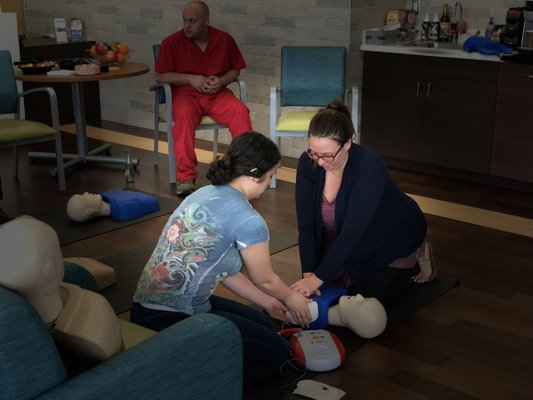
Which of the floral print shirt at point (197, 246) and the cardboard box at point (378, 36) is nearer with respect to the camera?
the floral print shirt at point (197, 246)

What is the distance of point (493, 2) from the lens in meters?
5.44

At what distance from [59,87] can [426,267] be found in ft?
14.9

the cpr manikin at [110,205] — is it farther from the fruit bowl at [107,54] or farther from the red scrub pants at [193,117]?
the fruit bowl at [107,54]

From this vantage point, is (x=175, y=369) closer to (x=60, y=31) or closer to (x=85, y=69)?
(x=85, y=69)

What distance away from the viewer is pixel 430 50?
17.3 feet

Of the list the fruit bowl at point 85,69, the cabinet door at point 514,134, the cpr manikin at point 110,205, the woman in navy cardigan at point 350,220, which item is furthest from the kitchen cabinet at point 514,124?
the fruit bowl at point 85,69

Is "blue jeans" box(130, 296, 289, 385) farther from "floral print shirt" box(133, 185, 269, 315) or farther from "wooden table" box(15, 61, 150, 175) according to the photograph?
"wooden table" box(15, 61, 150, 175)

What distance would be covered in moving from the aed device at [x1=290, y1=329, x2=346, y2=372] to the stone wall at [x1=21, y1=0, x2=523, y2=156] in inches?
119

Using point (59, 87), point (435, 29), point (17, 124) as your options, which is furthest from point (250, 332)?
point (59, 87)

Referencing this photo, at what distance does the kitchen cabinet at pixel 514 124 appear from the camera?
4.96 m

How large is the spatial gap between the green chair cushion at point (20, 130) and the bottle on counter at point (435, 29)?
8.92 feet

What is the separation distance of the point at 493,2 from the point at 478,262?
2.29m

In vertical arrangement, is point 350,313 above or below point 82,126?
below

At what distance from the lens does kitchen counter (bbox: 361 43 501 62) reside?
5.09 meters
